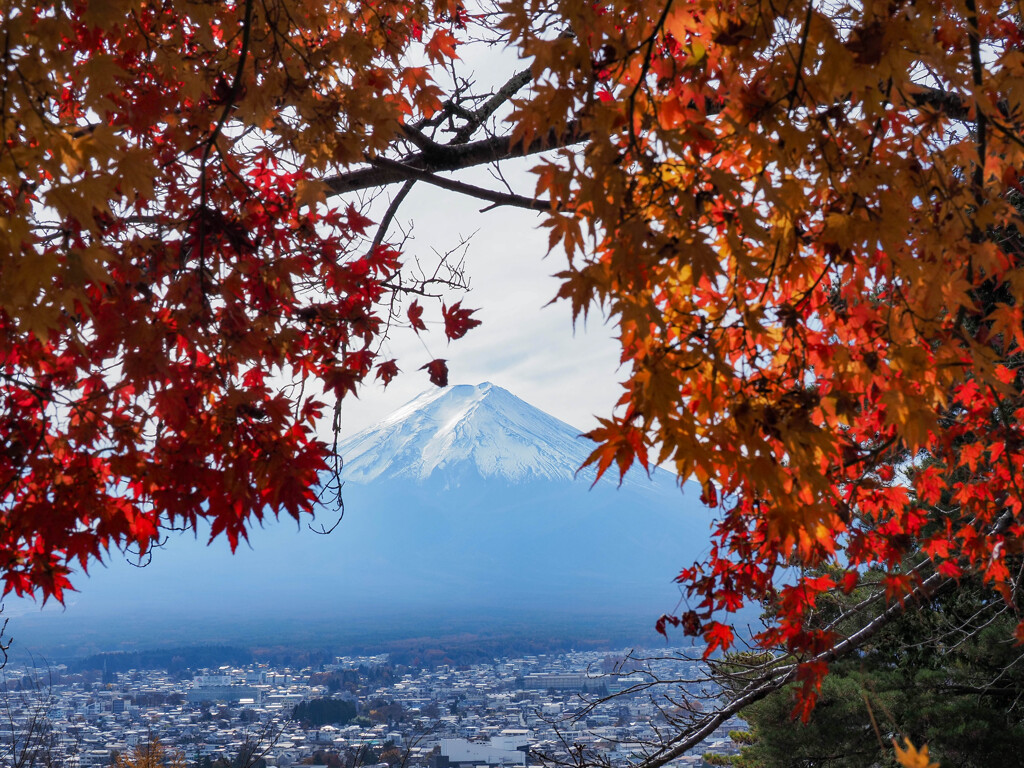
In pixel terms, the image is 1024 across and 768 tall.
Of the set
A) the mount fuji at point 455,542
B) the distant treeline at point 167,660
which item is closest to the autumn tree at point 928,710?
the distant treeline at point 167,660

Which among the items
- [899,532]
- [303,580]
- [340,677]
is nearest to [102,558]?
[899,532]

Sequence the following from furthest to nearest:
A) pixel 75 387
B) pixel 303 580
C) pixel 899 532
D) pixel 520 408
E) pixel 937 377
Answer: pixel 303 580 → pixel 520 408 → pixel 899 532 → pixel 75 387 → pixel 937 377

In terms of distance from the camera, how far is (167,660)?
32.6 m

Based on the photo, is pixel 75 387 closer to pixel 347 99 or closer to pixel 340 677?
pixel 347 99

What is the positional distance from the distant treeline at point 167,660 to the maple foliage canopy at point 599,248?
3250 centimetres

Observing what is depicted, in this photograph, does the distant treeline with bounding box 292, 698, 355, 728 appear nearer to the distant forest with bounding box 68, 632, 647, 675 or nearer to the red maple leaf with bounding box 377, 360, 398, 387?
the red maple leaf with bounding box 377, 360, 398, 387

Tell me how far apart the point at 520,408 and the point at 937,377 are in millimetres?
89279

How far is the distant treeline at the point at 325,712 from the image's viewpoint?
51.3ft

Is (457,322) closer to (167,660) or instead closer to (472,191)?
(472,191)

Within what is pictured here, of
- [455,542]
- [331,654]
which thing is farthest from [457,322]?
[455,542]

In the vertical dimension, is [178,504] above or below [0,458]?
below

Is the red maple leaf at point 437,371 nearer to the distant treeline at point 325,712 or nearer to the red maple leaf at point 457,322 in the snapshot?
the red maple leaf at point 457,322

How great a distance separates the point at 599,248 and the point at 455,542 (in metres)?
102

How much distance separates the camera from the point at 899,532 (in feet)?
12.5
